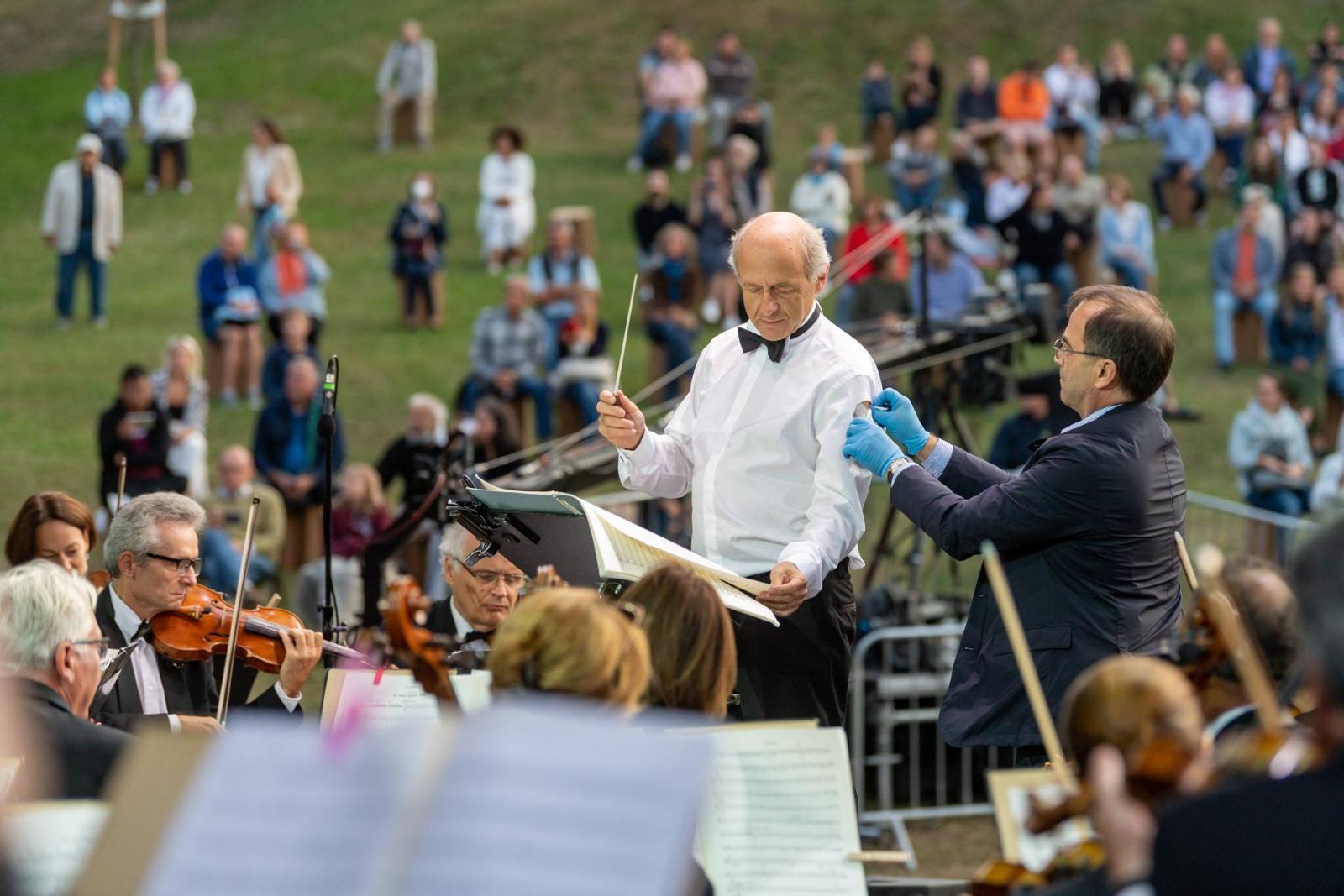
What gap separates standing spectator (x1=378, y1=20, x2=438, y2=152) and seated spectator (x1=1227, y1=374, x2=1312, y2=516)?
13212 mm

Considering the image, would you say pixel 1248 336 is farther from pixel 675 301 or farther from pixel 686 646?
pixel 686 646

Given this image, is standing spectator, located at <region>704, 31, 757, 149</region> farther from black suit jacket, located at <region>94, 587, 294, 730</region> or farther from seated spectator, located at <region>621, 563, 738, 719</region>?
seated spectator, located at <region>621, 563, 738, 719</region>

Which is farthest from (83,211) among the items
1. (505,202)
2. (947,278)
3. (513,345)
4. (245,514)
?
(947,278)

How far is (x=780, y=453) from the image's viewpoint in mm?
4887

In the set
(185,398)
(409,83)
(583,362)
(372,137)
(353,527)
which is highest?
(409,83)

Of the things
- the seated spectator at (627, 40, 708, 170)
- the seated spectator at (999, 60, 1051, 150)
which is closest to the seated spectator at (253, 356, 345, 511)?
the seated spectator at (627, 40, 708, 170)

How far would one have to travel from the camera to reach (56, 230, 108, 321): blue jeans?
17.1 m

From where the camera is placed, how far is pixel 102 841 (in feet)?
8.96

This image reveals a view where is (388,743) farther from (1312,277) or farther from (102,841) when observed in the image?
(1312,277)

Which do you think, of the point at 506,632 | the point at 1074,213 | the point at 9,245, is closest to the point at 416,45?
the point at 9,245

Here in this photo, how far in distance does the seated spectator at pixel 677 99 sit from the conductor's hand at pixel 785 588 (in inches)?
723

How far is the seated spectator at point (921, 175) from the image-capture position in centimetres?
2033

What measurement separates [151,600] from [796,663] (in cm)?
175

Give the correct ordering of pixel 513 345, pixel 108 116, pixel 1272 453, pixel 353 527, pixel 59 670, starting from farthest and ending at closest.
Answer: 1. pixel 108 116
2. pixel 513 345
3. pixel 1272 453
4. pixel 353 527
5. pixel 59 670
